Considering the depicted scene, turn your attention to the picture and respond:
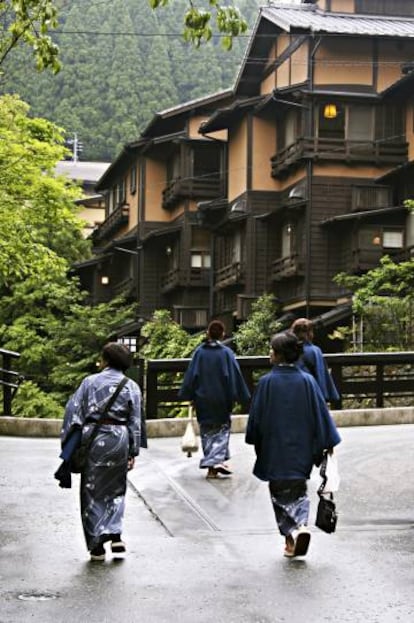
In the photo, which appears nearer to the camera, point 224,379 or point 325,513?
point 325,513

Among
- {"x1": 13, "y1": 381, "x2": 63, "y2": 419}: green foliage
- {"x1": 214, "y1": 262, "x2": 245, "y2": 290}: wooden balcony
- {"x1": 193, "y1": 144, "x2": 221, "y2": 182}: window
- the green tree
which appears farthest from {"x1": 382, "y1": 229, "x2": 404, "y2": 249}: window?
{"x1": 13, "y1": 381, "x2": 63, "y2": 419}: green foliage

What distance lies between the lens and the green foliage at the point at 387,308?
2438cm

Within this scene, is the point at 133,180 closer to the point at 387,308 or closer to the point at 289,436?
the point at 387,308

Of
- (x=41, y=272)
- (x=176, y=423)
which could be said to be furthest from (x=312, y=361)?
(x=41, y=272)

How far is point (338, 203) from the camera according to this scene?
108 ft

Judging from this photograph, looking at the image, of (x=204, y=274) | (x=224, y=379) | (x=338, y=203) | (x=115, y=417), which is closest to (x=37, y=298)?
(x=204, y=274)

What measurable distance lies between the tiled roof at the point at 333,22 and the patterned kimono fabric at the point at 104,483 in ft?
87.2

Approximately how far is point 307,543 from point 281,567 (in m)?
0.38

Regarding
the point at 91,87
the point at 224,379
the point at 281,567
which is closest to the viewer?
the point at 281,567

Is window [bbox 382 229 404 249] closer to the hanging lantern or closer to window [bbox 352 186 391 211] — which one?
window [bbox 352 186 391 211]

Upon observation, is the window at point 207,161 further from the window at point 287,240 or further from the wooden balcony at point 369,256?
the wooden balcony at point 369,256

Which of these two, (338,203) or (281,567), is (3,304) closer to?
(338,203)

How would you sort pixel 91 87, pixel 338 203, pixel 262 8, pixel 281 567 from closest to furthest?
1. pixel 281 567
2. pixel 338 203
3. pixel 262 8
4. pixel 91 87

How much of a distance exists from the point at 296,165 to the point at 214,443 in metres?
23.0
